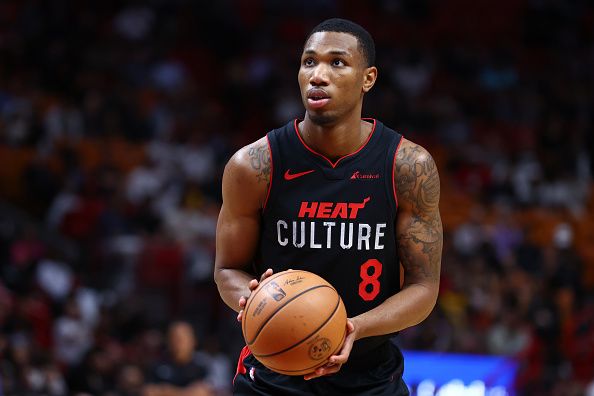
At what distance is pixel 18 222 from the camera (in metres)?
13.1

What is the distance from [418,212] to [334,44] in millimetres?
823

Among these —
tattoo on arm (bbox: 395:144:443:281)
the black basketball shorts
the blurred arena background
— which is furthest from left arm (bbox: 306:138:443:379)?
the blurred arena background

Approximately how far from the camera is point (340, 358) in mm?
4039

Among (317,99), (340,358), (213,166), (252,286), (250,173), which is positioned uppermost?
(213,166)

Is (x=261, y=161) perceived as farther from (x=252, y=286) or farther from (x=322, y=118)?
(x=252, y=286)

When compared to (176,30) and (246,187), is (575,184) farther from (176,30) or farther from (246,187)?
(246,187)

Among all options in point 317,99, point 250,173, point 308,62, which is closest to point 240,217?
point 250,173

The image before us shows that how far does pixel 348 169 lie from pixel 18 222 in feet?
30.5

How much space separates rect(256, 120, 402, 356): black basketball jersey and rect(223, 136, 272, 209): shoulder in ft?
0.11

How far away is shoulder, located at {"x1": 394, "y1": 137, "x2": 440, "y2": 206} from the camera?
4562 mm

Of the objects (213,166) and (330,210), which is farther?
(213,166)

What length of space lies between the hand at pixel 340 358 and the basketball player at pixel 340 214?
10.2 inches

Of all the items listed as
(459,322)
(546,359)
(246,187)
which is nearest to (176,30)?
(459,322)

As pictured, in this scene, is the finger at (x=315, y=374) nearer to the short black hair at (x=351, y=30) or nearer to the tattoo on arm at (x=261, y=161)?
the tattoo on arm at (x=261, y=161)
